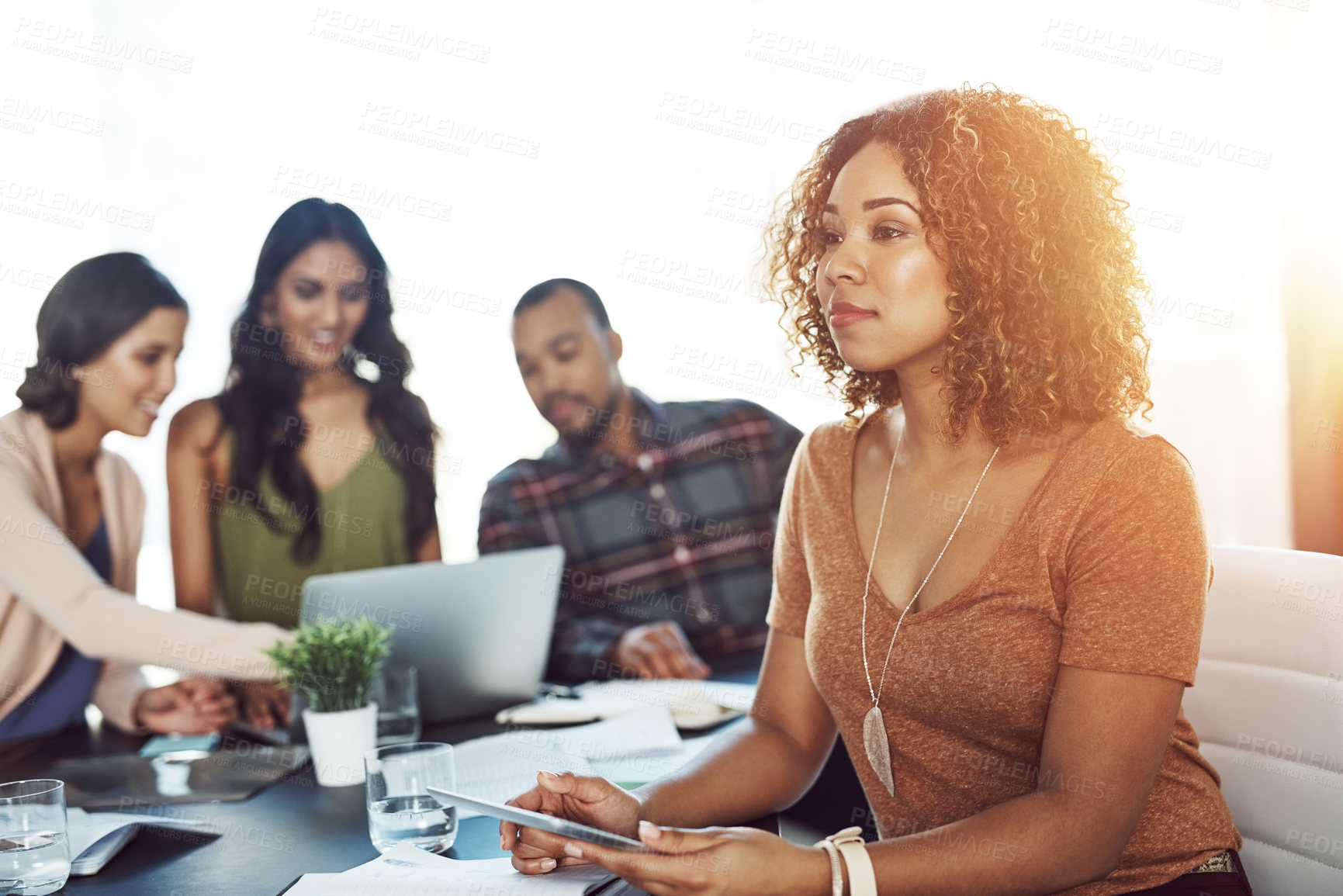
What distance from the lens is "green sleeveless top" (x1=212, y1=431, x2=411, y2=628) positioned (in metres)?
2.53

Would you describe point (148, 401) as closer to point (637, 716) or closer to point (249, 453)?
point (249, 453)

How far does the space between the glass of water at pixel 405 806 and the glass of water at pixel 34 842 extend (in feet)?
1.07

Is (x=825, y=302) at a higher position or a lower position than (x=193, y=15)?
lower

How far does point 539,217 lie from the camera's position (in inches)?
152

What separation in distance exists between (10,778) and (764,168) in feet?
10.1

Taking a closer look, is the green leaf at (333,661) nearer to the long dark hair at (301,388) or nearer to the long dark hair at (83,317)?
the long dark hair at (83,317)

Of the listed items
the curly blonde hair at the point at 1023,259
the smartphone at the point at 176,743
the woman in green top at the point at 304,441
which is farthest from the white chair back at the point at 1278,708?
the woman in green top at the point at 304,441

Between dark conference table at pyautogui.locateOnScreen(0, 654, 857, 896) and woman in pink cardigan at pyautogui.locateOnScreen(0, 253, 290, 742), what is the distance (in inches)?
11.4

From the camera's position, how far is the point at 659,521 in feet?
9.30

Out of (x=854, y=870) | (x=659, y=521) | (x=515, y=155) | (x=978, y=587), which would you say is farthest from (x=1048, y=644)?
(x=515, y=155)

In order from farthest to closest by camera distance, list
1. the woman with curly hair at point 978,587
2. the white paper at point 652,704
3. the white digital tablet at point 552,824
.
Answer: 1. the white paper at point 652,704
2. the woman with curly hair at point 978,587
3. the white digital tablet at point 552,824

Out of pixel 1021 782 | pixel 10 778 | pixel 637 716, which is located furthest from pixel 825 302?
pixel 10 778

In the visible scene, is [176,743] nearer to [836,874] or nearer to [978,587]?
[836,874]

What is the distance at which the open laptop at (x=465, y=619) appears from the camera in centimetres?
160
